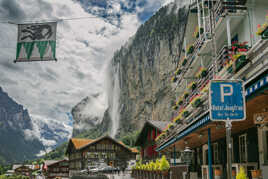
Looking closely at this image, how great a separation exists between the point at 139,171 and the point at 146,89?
264ft

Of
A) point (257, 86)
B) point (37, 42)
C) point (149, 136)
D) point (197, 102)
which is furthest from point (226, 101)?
point (149, 136)

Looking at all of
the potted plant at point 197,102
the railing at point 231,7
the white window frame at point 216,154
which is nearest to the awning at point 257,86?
the potted plant at point 197,102

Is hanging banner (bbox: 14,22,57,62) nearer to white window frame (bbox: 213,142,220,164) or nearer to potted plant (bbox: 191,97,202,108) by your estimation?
potted plant (bbox: 191,97,202,108)

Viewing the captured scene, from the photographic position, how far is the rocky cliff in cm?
9194

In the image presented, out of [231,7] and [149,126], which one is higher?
[231,7]

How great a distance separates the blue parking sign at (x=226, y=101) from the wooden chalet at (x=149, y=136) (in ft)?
98.5

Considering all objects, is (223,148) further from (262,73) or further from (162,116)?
(162,116)

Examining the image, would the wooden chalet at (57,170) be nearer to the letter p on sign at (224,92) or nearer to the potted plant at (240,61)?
the potted plant at (240,61)

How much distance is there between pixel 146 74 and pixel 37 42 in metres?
92.8

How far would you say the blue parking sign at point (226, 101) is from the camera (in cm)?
510

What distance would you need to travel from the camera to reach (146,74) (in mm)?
107312

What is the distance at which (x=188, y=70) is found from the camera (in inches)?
831

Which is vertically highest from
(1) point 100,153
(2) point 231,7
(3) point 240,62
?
(2) point 231,7

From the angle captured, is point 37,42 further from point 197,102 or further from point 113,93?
point 113,93
